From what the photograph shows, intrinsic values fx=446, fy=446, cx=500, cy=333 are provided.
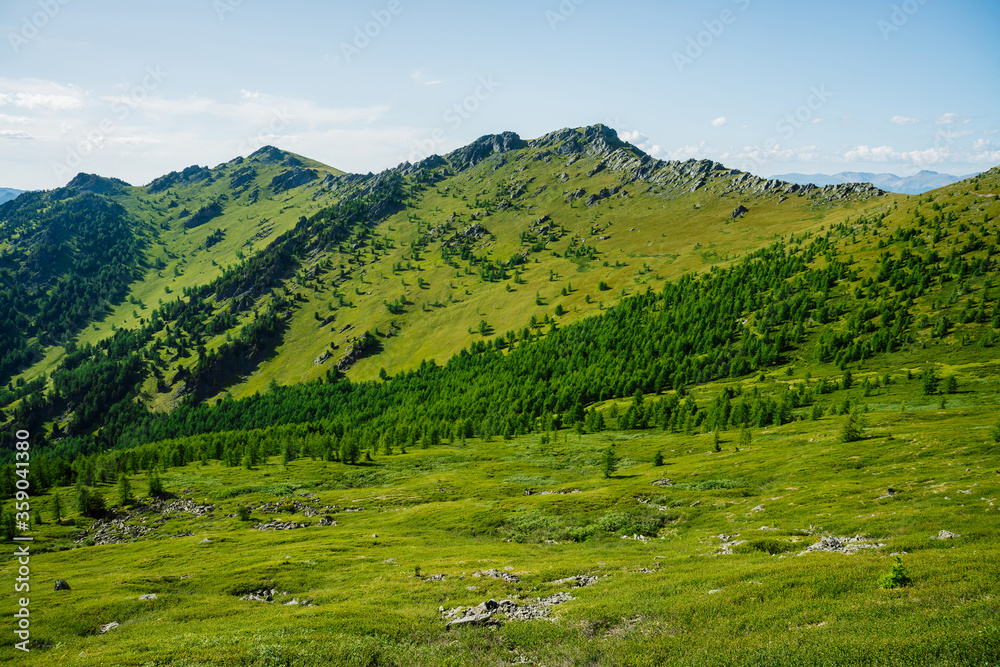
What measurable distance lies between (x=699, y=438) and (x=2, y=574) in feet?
449

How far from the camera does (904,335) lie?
151 m

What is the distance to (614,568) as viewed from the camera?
137ft

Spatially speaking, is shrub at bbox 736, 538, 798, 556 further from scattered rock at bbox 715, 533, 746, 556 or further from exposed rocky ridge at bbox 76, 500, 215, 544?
exposed rocky ridge at bbox 76, 500, 215, 544

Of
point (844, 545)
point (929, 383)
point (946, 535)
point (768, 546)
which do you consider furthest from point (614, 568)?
point (929, 383)

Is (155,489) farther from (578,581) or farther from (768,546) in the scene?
(768,546)

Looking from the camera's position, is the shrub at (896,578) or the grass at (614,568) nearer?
the grass at (614,568)

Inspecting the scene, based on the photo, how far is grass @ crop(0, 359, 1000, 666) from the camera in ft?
76.4

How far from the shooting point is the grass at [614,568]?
23297 millimetres

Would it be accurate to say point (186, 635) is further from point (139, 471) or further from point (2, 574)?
point (139, 471)

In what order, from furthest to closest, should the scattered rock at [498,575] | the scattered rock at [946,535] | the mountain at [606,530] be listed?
the scattered rock at [498,575]
the scattered rock at [946,535]
the mountain at [606,530]

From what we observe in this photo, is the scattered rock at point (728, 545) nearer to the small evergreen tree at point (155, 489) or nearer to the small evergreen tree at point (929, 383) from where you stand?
the small evergreen tree at point (929, 383)

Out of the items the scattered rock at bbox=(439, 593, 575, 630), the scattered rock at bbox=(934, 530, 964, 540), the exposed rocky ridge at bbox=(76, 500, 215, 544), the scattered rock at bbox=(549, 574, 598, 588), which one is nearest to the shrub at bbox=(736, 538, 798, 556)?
the scattered rock at bbox=(934, 530, 964, 540)

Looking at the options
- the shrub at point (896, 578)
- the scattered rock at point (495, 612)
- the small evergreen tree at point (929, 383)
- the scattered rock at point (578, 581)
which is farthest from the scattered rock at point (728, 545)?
the small evergreen tree at point (929, 383)

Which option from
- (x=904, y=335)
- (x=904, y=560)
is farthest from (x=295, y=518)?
(x=904, y=335)
